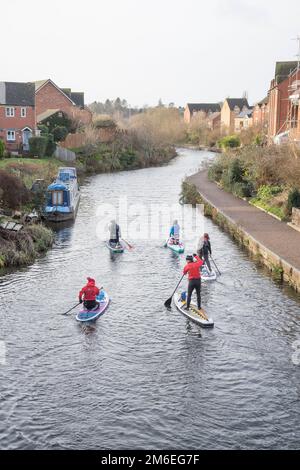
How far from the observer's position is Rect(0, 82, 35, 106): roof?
6188cm

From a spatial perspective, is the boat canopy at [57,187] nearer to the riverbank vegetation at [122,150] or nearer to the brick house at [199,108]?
the riverbank vegetation at [122,150]

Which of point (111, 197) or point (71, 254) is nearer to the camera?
point (71, 254)

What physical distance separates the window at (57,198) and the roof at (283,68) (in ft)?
104

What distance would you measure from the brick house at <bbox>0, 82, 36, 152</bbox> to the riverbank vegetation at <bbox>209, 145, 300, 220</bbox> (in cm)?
2584

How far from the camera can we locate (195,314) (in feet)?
59.4

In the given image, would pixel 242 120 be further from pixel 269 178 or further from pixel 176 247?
pixel 176 247

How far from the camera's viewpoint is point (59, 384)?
13.9 m

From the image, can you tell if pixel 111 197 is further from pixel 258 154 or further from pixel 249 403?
pixel 249 403

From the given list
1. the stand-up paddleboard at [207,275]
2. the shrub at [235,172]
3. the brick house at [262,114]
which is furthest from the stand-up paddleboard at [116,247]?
the brick house at [262,114]

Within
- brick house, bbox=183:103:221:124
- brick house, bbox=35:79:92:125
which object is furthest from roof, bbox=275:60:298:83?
brick house, bbox=183:103:221:124

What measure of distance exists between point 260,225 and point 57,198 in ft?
41.6

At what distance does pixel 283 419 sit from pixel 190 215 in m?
25.4
